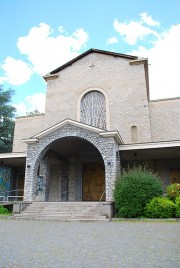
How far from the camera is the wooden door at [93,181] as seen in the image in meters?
15.0

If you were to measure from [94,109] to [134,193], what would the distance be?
8.18m

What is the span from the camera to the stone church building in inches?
490

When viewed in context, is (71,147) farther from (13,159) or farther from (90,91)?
(90,91)

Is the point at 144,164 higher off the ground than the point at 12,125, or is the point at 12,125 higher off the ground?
the point at 12,125

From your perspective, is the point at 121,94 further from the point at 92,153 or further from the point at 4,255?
the point at 4,255

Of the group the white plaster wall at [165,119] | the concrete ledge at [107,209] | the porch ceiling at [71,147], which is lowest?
the concrete ledge at [107,209]

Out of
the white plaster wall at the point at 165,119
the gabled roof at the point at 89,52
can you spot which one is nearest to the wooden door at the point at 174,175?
the white plaster wall at the point at 165,119

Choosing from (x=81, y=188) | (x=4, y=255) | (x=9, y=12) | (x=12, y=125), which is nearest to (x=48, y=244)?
(x=4, y=255)

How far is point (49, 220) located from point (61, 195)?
553 cm

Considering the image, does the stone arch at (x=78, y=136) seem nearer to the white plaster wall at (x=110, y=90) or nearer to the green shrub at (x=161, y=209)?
the green shrub at (x=161, y=209)

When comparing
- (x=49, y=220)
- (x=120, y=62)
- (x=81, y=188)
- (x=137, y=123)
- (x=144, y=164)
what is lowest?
(x=49, y=220)

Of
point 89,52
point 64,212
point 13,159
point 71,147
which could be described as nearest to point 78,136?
point 71,147

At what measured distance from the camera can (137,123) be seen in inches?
603

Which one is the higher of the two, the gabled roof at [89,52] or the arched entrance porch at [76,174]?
the gabled roof at [89,52]
